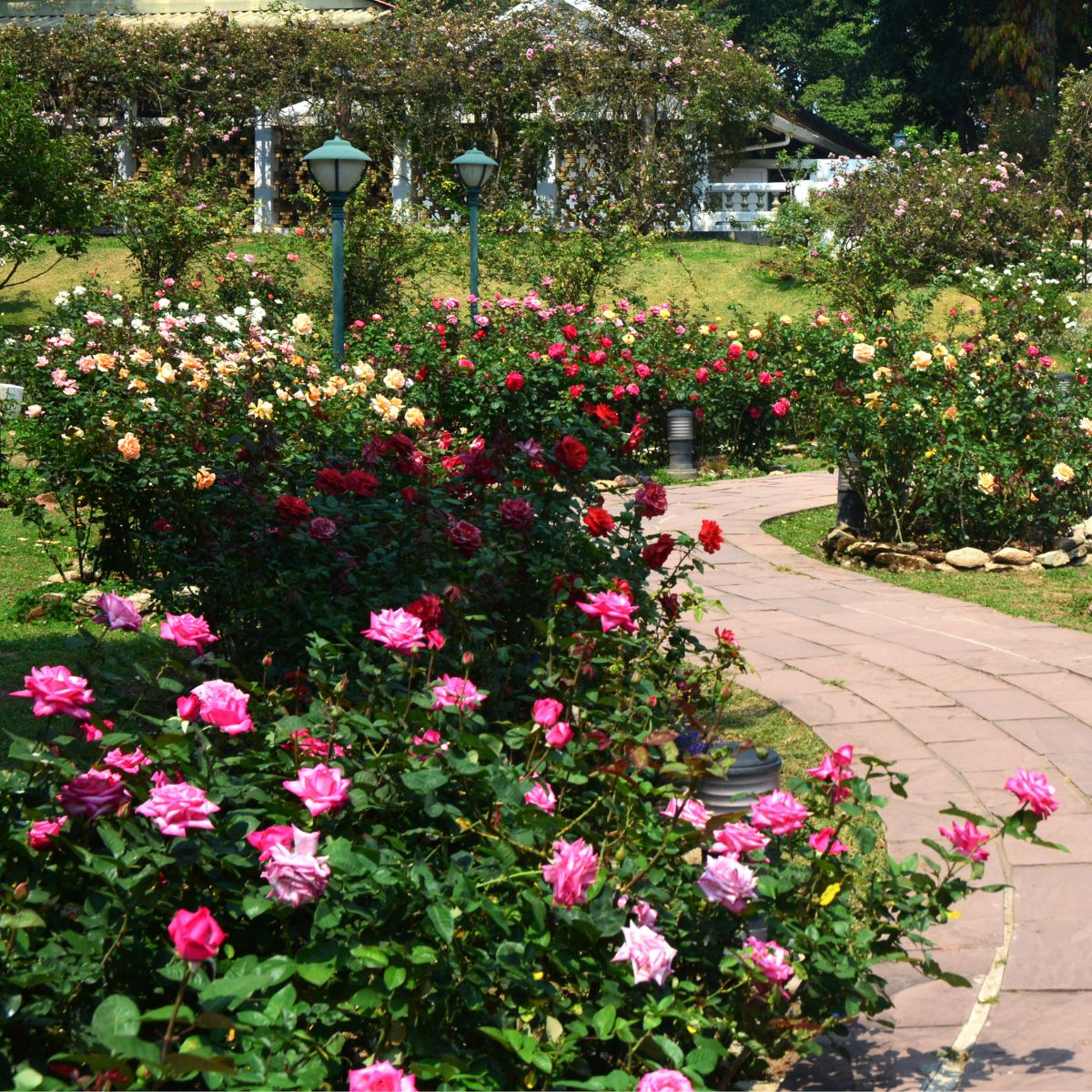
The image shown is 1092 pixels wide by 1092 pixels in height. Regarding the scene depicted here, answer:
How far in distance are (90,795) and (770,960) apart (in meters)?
1.21

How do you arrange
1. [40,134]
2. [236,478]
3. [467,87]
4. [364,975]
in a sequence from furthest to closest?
1. [467,87]
2. [40,134]
3. [236,478]
4. [364,975]

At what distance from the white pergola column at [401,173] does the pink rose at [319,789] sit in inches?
909

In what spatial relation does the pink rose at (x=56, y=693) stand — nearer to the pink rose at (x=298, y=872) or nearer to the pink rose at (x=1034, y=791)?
the pink rose at (x=298, y=872)

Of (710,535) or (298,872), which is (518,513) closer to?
(710,535)

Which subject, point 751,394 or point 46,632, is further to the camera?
point 751,394

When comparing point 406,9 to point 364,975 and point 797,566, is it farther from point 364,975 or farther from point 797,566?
point 364,975

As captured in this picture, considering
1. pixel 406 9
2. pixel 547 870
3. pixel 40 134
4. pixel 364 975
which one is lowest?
pixel 364 975

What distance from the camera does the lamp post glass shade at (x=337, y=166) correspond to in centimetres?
861

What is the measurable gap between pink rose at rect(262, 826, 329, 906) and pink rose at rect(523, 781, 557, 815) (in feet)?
1.50

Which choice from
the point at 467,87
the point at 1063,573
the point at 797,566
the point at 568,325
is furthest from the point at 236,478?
the point at 467,87

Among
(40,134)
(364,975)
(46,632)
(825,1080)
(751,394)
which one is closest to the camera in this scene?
(364,975)

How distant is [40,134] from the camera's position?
1658 cm

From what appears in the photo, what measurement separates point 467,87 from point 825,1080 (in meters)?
23.1

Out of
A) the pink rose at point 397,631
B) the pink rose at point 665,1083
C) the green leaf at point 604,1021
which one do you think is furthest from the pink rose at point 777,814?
the pink rose at point 397,631
